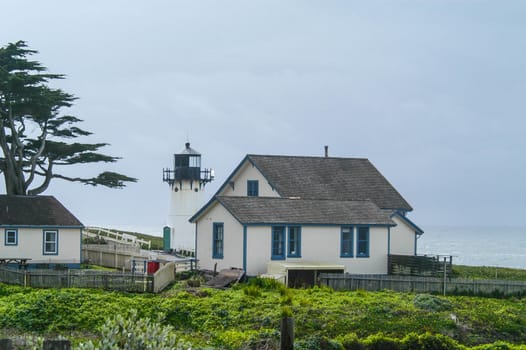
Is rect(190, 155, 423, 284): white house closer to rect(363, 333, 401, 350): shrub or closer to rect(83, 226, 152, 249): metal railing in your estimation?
rect(83, 226, 152, 249): metal railing

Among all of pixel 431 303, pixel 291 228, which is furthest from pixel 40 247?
pixel 431 303

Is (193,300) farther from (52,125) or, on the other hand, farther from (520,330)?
(52,125)

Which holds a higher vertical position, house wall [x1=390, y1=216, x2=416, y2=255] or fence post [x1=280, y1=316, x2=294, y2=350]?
house wall [x1=390, y1=216, x2=416, y2=255]

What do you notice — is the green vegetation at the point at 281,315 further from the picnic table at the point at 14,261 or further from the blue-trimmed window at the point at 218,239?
the picnic table at the point at 14,261

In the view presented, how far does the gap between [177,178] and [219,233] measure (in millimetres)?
22962

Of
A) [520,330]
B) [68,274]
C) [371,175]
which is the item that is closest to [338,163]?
[371,175]

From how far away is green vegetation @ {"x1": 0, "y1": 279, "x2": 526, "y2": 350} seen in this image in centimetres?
2255

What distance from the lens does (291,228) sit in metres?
38.3

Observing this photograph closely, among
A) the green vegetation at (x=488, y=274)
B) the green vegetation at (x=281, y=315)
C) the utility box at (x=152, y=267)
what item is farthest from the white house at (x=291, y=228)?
the green vegetation at (x=281, y=315)

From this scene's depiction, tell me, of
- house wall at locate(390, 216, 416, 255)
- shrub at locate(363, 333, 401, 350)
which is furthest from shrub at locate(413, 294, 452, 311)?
house wall at locate(390, 216, 416, 255)

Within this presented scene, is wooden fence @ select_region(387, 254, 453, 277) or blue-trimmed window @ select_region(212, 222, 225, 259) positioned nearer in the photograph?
blue-trimmed window @ select_region(212, 222, 225, 259)

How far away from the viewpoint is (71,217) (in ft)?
148

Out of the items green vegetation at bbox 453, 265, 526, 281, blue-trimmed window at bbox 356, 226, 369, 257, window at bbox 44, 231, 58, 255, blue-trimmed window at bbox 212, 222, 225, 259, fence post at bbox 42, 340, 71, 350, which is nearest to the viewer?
fence post at bbox 42, 340, 71, 350

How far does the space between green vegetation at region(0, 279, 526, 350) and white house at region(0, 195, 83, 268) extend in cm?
1212
